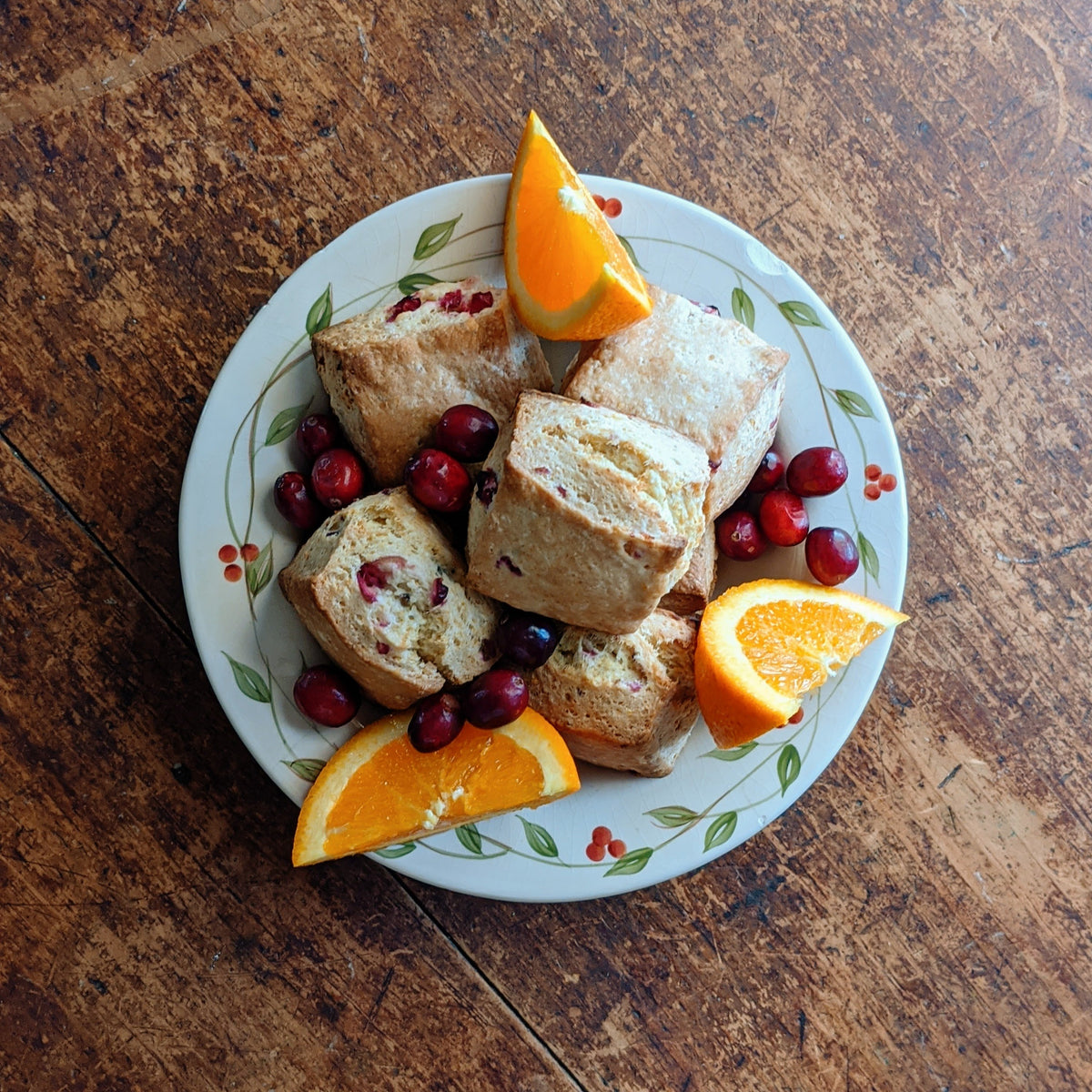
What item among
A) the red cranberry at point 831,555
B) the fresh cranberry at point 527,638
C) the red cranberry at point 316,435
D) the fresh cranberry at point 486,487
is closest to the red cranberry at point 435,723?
the fresh cranberry at point 527,638

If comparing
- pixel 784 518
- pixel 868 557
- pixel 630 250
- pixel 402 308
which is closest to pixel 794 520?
pixel 784 518

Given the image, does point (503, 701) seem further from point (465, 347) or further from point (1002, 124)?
point (1002, 124)

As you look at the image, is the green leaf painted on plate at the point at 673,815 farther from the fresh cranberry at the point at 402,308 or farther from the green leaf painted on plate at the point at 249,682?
the fresh cranberry at the point at 402,308

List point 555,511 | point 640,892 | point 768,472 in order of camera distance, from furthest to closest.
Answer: point 640,892, point 768,472, point 555,511

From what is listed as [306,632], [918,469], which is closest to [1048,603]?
[918,469]

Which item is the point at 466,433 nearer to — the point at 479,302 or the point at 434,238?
the point at 479,302

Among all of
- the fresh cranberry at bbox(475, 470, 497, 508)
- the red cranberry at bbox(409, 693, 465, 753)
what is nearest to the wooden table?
the red cranberry at bbox(409, 693, 465, 753)
